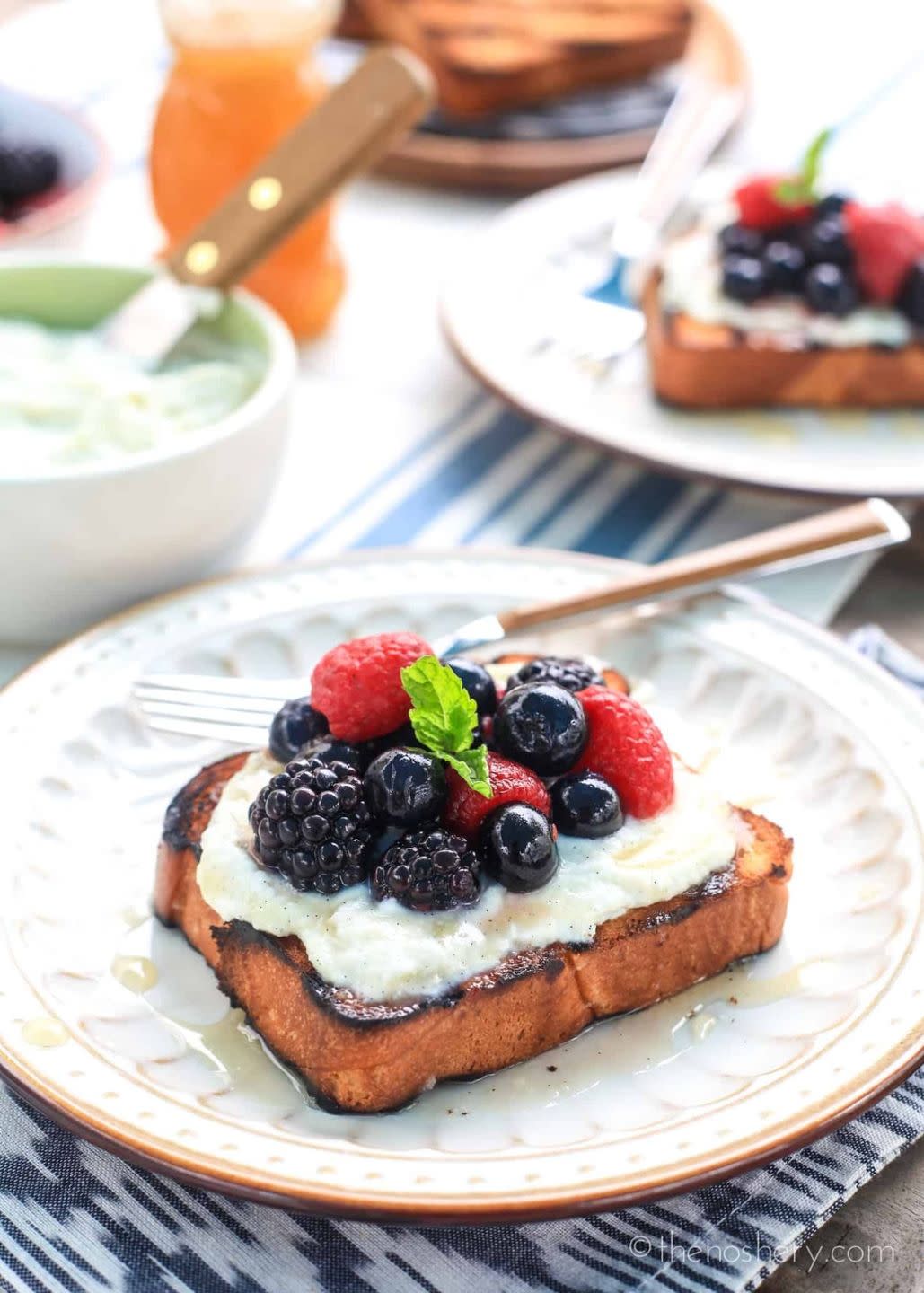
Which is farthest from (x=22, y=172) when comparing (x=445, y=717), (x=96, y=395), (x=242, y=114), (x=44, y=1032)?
(x=44, y=1032)

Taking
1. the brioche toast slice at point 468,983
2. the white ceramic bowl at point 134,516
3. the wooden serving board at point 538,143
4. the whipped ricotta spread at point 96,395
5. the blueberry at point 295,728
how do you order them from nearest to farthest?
the brioche toast slice at point 468,983
the blueberry at point 295,728
the white ceramic bowl at point 134,516
the whipped ricotta spread at point 96,395
the wooden serving board at point 538,143

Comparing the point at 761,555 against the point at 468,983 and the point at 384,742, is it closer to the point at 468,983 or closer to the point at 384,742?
the point at 384,742

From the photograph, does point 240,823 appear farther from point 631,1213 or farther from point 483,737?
point 631,1213

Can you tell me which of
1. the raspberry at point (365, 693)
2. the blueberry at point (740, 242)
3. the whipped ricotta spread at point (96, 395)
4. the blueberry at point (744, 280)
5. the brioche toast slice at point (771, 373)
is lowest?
the whipped ricotta spread at point (96, 395)

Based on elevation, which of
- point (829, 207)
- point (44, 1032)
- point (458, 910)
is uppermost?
point (829, 207)

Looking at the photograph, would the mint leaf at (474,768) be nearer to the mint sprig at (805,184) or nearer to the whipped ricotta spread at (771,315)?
the whipped ricotta spread at (771,315)

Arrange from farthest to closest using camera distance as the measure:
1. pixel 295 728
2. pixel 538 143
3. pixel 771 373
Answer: pixel 538 143, pixel 771 373, pixel 295 728

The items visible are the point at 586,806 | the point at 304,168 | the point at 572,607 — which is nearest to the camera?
the point at 586,806

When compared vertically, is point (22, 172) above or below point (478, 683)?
below

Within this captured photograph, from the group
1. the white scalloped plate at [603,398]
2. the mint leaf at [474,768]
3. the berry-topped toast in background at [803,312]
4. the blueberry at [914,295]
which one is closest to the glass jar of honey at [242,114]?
the white scalloped plate at [603,398]
